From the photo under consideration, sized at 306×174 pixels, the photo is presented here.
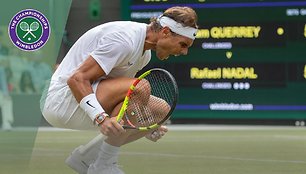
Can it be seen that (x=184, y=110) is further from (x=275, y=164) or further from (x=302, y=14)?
(x=275, y=164)

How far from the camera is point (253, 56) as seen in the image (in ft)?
40.2

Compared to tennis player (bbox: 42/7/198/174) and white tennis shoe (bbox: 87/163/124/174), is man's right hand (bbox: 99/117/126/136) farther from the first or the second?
white tennis shoe (bbox: 87/163/124/174)

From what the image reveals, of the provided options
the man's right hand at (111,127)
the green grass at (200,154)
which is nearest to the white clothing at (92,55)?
the man's right hand at (111,127)

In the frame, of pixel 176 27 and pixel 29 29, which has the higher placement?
pixel 176 27

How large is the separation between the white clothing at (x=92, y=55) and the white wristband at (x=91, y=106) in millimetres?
145

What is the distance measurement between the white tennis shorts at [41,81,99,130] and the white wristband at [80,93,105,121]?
0.18m

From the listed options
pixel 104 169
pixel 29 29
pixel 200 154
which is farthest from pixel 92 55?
pixel 200 154

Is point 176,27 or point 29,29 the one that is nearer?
point 176,27

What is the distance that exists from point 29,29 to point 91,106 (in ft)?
7.31

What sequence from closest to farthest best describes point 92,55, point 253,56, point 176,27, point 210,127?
point 92,55 → point 176,27 → point 253,56 → point 210,127

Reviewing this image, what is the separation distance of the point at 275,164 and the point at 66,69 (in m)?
2.69

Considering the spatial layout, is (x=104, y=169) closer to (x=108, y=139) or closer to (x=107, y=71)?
(x=108, y=139)

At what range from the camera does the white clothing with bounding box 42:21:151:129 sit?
3.73 metres

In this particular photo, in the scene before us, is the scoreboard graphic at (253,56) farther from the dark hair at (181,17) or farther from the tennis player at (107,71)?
the dark hair at (181,17)
